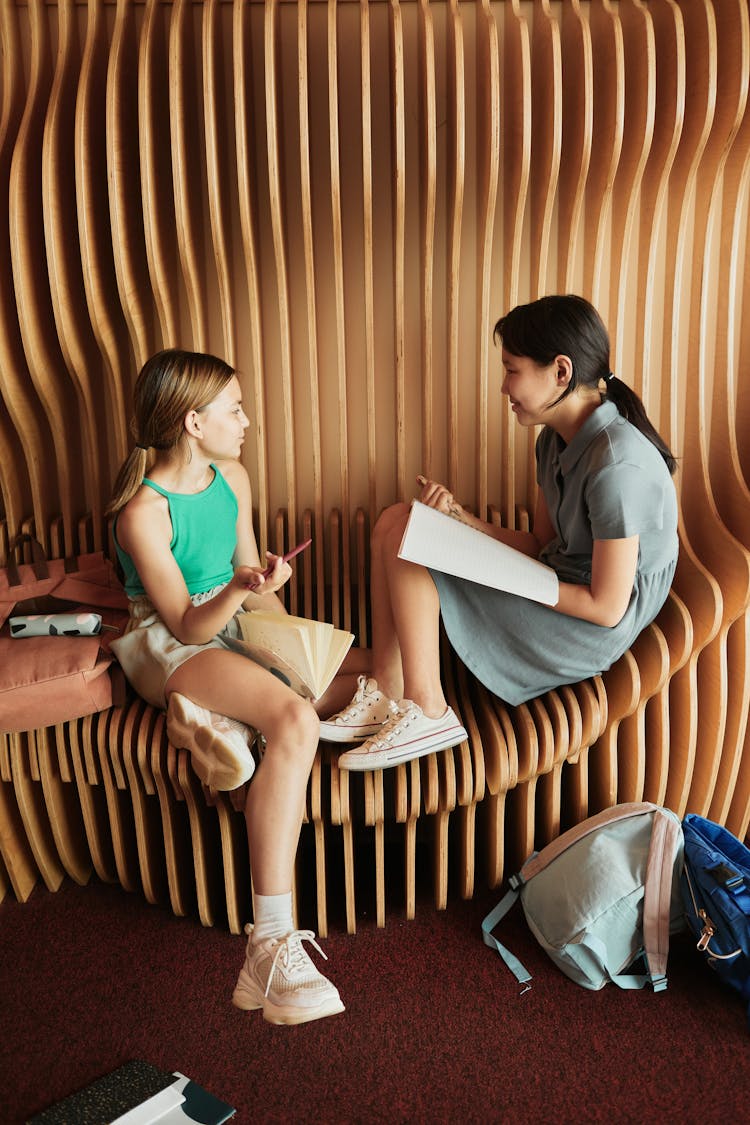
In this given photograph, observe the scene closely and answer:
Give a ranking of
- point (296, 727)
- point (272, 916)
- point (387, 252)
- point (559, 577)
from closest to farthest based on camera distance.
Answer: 1. point (272, 916)
2. point (296, 727)
3. point (559, 577)
4. point (387, 252)

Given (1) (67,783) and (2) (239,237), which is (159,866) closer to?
(1) (67,783)

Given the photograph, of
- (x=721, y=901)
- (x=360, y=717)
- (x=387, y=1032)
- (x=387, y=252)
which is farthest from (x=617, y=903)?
(x=387, y=252)

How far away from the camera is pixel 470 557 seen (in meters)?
1.82

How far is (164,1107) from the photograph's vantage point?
1.53 m

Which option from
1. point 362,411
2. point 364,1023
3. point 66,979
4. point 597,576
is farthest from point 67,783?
point 597,576

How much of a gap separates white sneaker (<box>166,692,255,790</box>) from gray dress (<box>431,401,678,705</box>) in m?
0.50

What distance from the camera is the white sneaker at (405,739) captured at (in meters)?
1.85

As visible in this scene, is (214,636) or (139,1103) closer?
(139,1103)

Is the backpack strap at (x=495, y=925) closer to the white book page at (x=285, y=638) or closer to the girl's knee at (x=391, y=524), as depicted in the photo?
the white book page at (x=285, y=638)

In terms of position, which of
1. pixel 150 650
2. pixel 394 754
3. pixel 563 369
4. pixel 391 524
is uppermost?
pixel 563 369

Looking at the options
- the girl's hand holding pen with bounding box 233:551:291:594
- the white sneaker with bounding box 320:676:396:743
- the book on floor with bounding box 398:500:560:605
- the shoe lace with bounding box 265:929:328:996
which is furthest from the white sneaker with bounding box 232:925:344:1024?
the book on floor with bounding box 398:500:560:605

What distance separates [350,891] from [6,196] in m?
1.77

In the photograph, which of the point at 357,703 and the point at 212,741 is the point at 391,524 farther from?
the point at 212,741

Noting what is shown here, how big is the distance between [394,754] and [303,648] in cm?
28
